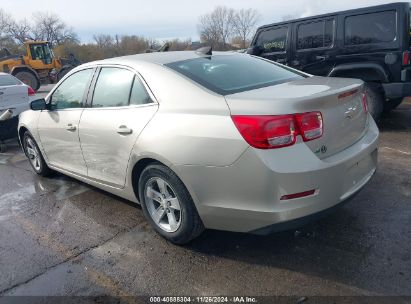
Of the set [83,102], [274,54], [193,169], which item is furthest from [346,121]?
[274,54]

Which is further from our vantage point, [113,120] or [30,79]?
[30,79]

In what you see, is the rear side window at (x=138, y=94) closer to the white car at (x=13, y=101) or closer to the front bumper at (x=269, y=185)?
the front bumper at (x=269, y=185)

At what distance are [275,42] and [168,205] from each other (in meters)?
5.68

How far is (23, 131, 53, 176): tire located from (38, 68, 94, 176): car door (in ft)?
1.35

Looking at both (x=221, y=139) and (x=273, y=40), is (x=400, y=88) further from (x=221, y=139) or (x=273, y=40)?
(x=221, y=139)

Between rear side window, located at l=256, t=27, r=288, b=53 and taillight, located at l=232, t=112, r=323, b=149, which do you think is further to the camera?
rear side window, located at l=256, t=27, r=288, b=53

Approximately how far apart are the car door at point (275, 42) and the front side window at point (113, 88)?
4726 millimetres

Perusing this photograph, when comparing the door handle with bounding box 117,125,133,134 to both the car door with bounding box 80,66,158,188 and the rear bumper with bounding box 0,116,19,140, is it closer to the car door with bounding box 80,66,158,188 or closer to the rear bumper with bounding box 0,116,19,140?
the car door with bounding box 80,66,158,188

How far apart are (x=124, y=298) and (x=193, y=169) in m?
1.03

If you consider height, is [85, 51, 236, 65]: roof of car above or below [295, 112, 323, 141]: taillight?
above

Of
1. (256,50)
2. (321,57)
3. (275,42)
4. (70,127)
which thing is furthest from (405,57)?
(70,127)

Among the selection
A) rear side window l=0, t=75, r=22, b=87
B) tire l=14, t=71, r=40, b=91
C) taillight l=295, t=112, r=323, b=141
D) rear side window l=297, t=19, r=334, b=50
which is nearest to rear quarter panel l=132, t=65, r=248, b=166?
taillight l=295, t=112, r=323, b=141

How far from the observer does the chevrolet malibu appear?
8.45ft

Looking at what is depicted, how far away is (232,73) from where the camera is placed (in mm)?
3432
